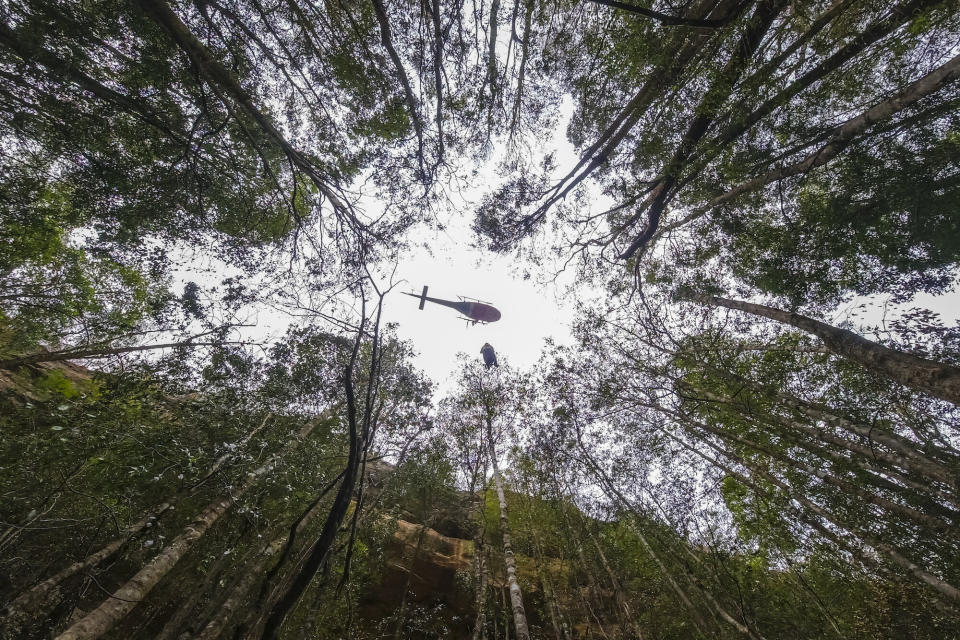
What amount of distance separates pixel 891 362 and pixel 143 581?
10.2m

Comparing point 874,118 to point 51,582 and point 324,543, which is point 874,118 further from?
point 51,582

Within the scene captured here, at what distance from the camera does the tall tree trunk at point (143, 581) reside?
12.5 feet

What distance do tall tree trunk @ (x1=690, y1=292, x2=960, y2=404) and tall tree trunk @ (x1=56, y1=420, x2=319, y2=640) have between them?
8580 millimetres

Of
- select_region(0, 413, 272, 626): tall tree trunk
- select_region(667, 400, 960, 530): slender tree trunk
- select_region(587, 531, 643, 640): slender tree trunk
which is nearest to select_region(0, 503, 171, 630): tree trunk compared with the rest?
select_region(0, 413, 272, 626): tall tree trunk

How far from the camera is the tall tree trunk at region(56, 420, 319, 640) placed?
150 inches

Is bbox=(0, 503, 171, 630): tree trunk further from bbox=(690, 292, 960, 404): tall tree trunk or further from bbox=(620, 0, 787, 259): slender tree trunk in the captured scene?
bbox=(690, 292, 960, 404): tall tree trunk

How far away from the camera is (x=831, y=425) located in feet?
20.4

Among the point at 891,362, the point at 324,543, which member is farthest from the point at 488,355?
the point at 324,543

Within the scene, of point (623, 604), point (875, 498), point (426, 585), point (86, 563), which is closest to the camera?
point (86, 563)

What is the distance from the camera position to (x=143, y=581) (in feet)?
14.0

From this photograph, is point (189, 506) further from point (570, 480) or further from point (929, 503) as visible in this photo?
point (929, 503)

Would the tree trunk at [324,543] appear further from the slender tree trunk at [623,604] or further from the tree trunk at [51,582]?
the slender tree trunk at [623,604]

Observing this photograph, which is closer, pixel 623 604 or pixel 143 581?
pixel 143 581

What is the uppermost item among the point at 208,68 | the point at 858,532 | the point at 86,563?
the point at 208,68
